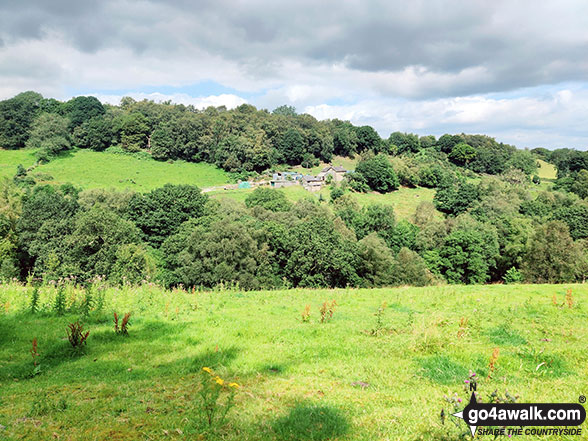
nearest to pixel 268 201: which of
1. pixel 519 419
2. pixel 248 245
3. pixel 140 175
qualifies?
pixel 248 245

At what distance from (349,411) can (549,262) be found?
4116 centimetres

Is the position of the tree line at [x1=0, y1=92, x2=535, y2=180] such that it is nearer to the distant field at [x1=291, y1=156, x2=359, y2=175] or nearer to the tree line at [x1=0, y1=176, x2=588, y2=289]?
the distant field at [x1=291, y1=156, x2=359, y2=175]

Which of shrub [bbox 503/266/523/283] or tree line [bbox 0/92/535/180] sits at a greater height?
tree line [bbox 0/92/535/180]

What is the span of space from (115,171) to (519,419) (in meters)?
91.6

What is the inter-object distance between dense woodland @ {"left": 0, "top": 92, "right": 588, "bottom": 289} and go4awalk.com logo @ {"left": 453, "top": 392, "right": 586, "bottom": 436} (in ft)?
77.0

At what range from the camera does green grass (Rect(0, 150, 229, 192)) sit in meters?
73.1

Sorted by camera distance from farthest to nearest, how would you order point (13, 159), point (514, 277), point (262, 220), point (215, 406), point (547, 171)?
point (547, 171)
point (13, 159)
point (262, 220)
point (514, 277)
point (215, 406)

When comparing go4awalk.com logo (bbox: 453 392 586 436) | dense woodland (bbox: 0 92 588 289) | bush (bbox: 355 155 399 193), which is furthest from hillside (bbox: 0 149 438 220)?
go4awalk.com logo (bbox: 453 392 586 436)

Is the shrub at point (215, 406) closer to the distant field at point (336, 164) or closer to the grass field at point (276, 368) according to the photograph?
the grass field at point (276, 368)

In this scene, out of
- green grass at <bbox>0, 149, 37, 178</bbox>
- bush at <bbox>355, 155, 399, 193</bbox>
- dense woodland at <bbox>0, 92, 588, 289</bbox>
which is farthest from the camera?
bush at <bbox>355, 155, 399, 193</bbox>

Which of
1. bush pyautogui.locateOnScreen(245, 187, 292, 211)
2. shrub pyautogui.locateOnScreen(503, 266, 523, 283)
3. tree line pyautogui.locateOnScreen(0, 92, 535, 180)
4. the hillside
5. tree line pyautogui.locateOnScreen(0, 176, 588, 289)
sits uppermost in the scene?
tree line pyautogui.locateOnScreen(0, 92, 535, 180)

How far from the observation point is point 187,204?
2041 inches

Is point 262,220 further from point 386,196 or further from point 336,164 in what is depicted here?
point 336,164

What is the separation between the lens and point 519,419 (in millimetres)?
4535
